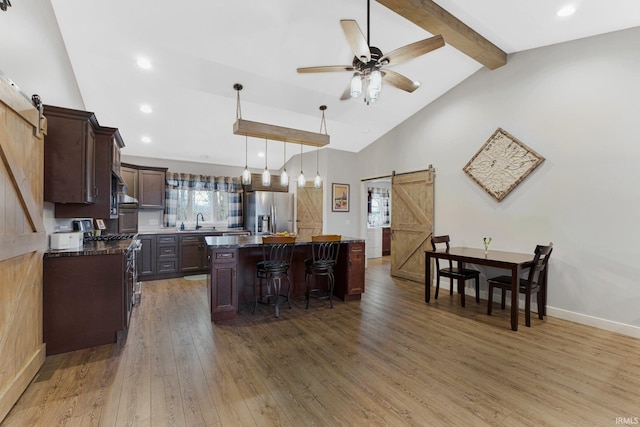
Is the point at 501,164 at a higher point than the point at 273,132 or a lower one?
lower

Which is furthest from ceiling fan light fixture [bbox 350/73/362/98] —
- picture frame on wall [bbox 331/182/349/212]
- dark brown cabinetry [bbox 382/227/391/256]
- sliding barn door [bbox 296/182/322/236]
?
dark brown cabinetry [bbox 382/227/391/256]

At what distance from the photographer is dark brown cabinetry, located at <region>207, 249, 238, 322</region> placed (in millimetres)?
3361

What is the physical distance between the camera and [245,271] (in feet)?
12.9

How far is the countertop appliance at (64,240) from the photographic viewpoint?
2.69 metres

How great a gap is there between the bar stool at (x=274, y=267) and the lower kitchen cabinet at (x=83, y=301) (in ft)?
4.74

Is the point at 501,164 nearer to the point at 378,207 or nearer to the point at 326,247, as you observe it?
the point at 326,247

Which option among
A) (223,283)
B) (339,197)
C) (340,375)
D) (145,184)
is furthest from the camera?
(339,197)

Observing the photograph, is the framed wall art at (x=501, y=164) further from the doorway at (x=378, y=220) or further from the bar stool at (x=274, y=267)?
the doorway at (x=378, y=220)

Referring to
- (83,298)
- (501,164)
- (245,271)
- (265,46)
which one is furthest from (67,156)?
(501,164)

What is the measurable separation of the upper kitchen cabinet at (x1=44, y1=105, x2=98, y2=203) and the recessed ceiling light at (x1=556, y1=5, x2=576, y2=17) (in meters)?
5.00

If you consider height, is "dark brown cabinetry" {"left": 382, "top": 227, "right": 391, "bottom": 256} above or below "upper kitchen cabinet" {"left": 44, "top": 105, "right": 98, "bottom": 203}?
below

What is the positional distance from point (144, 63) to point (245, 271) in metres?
2.91

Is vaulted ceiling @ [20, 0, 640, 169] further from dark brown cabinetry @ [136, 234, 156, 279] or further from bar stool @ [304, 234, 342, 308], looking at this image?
bar stool @ [304, 234, 342, 308]

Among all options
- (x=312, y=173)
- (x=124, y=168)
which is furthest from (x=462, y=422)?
(x=124, y=168)
